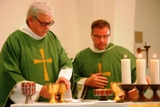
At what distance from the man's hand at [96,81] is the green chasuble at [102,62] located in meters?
0.16

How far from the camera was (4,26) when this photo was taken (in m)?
5.67

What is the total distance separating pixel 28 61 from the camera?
384cm

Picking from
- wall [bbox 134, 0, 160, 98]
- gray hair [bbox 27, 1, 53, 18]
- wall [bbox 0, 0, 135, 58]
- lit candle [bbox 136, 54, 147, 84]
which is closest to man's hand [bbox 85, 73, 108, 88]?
gray hair [bbox 27, 1, 53, 18]

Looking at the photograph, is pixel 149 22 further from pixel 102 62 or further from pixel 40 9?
pixel 40 9

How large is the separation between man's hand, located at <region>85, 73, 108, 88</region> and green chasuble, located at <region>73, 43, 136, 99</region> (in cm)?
16

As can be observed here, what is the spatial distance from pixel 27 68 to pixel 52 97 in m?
0.71

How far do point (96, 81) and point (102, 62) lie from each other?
0.43 meters

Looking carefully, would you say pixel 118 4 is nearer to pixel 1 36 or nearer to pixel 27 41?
pixel 1 36

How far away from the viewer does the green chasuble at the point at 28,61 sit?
144 inches

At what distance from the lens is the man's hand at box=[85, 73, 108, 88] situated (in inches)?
169

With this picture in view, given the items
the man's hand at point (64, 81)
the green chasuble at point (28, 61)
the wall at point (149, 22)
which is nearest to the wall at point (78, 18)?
the wall at point (149, 22)

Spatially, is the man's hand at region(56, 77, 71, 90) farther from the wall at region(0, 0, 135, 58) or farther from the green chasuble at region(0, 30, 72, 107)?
the wall at region(0, 0, 135, 58)

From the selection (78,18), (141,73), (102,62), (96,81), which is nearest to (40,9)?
(96,81)

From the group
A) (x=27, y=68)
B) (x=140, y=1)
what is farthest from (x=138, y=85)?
(x=140, y=1)
